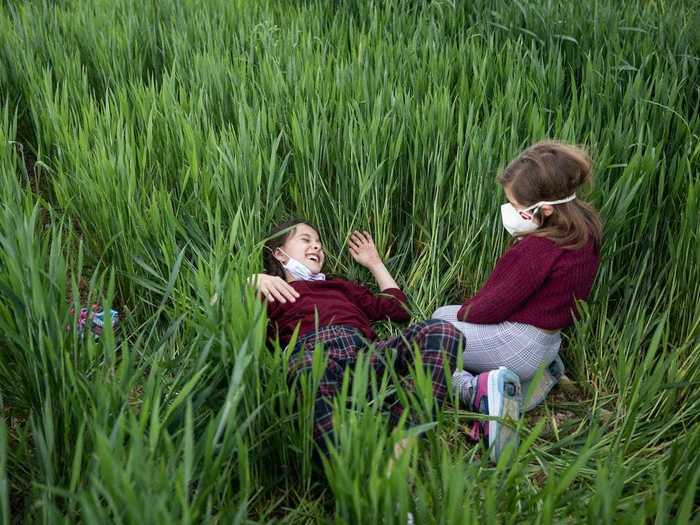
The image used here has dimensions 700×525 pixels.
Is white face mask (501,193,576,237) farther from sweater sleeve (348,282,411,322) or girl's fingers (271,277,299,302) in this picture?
girl's fingers (271,277,299,302)

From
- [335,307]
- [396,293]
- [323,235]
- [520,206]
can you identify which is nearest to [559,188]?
[520,206]

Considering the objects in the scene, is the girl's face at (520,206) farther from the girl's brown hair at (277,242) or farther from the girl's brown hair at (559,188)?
the girl's brown hair at (277,242)

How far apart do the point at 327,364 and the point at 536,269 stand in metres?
0.55

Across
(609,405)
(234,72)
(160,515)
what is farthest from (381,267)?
(160,515)

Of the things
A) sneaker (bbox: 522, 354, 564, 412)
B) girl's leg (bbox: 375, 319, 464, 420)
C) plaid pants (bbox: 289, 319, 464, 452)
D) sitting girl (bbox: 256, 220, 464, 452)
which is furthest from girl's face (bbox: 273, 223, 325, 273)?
sneaker (bbox: 522, 354, 564, 412)

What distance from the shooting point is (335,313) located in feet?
5.45

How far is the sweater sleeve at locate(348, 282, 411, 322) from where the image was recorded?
1.78m

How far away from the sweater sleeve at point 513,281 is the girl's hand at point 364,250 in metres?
0.35

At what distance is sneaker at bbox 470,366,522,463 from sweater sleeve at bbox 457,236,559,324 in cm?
16

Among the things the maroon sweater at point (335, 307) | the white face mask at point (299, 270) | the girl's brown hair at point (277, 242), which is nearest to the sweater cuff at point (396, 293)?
the maroon sweater at point (335, 307)

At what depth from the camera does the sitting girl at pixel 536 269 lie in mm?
1550

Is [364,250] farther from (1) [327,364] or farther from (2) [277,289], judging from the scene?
(1) [327,364]

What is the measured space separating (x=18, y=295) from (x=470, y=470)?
0.84 m

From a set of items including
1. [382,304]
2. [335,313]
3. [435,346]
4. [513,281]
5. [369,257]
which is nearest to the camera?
[435,346]
